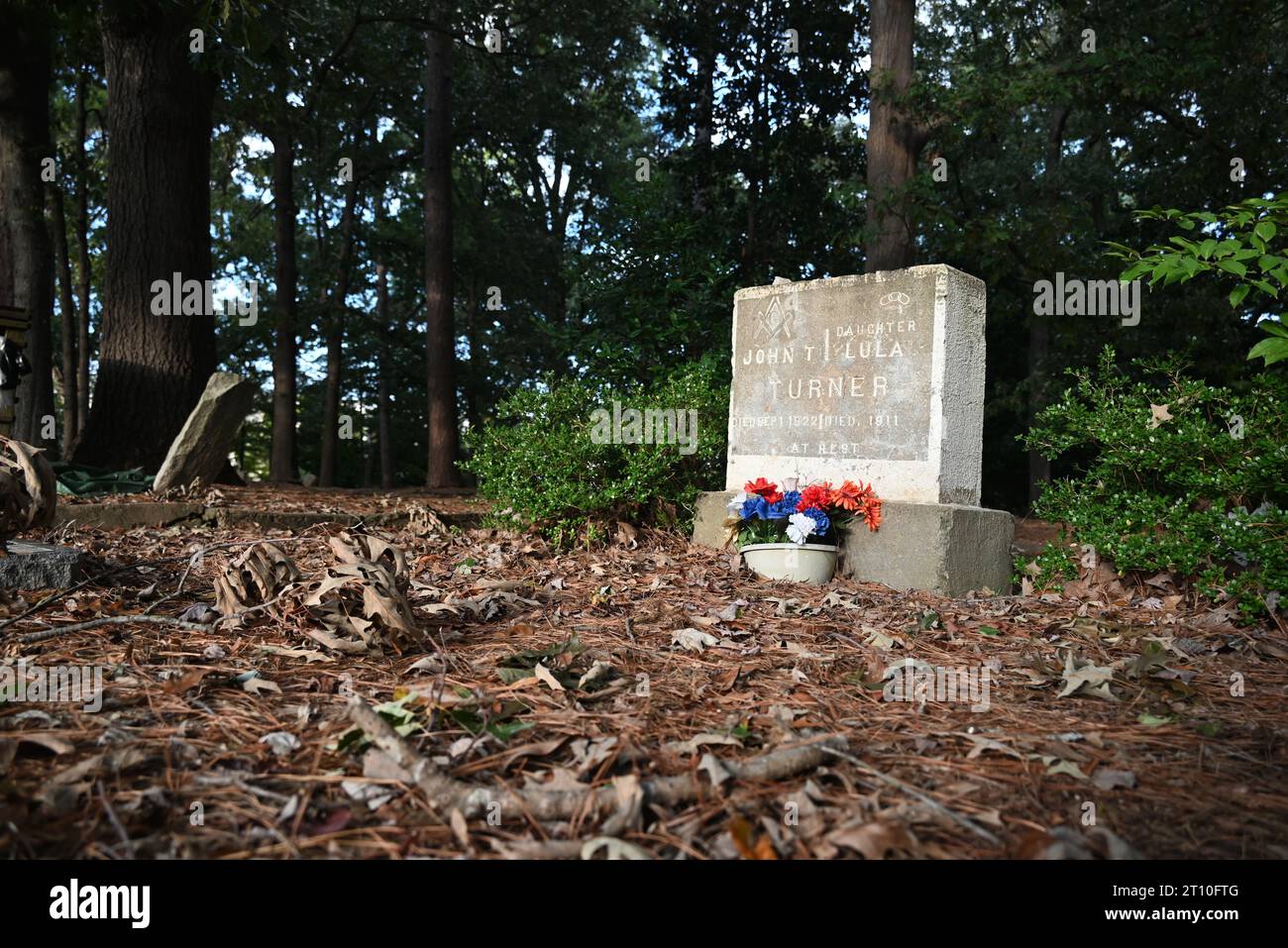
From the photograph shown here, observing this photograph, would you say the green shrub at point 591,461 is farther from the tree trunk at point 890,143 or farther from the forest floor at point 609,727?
the tree trunk at point 890,143

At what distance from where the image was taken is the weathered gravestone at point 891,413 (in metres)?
5.13

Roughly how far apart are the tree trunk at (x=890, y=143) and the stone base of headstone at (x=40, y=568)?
8107mm

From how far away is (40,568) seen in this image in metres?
3.69

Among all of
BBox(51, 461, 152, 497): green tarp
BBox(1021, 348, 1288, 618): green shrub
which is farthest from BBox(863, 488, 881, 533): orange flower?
BBox(51, 461, 152, 497): green tarp

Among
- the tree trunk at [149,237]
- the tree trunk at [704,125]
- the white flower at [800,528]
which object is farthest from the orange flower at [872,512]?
the tree trunk at [704,125]

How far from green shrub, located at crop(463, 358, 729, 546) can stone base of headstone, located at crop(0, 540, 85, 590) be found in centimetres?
298

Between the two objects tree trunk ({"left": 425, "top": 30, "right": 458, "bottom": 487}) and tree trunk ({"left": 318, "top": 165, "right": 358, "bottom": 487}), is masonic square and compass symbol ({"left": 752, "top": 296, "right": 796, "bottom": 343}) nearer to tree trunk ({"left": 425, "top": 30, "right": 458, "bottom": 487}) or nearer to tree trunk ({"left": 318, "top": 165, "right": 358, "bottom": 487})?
tree trunk ({"left": 425, "top": 30, "right": 458, "bottom": 487})

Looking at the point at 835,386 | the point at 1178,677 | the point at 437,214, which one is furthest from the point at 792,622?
the point at 437,214

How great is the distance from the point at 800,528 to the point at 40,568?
3890 mm

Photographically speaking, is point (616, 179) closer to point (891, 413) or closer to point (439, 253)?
point (439, 253)

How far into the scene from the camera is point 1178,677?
294cm

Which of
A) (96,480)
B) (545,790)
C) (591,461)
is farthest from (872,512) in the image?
(96,480)
